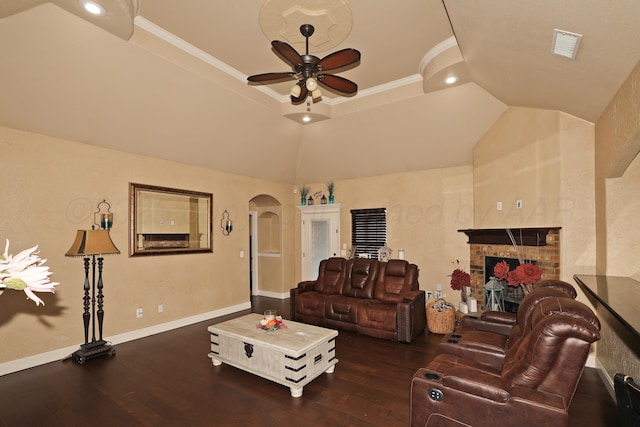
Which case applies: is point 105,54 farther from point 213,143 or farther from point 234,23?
point 213,143

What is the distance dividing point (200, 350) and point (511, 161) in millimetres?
5117

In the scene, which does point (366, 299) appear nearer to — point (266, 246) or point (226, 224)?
point (226, 224)

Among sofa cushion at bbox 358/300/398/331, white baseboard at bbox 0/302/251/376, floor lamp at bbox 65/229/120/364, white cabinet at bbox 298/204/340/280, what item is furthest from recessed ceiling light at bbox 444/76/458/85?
white baseboard at bbox 0/302/251/376

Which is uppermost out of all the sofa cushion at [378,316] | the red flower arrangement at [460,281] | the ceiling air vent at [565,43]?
the ceiling air vent at [565,43]

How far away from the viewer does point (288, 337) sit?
3418mm

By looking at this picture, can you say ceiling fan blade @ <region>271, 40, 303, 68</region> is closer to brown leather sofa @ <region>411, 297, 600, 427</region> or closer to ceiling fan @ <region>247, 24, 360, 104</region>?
ceiling fan @ <region>247, 24, 360, 104</region>

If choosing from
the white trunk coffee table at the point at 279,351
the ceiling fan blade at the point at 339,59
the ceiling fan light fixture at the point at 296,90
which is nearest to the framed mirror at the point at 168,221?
the white trunk coffee table at the point at 279,351

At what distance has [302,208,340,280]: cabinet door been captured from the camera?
23.9 ft

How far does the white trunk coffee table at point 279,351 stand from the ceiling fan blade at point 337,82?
271 cm

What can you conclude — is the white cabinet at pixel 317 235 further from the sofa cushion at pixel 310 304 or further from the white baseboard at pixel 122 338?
the sofa cushion at pixel 310 304

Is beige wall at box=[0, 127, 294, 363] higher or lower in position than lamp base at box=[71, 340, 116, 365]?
higher

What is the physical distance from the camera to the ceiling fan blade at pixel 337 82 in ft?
11.0

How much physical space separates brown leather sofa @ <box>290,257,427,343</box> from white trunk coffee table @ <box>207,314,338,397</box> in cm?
127

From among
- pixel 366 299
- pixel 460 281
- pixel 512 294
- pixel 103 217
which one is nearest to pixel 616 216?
pixel 512 294
